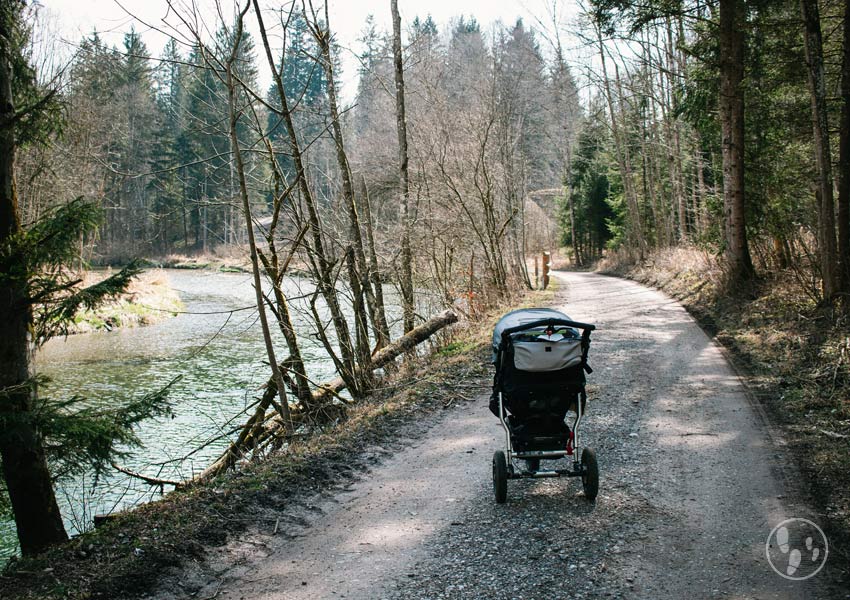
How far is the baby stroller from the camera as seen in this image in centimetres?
501

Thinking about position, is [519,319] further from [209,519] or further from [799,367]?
[799,367]

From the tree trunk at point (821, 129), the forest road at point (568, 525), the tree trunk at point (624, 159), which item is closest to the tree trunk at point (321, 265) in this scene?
the forest road at point (568, 525)

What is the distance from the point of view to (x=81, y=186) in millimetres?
19406

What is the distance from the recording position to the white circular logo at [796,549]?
13.1ft

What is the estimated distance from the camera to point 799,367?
29.1ft

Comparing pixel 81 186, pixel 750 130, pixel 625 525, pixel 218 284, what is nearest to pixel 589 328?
pixel 625 525

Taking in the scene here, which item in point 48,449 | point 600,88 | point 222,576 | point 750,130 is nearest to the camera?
point 222,576

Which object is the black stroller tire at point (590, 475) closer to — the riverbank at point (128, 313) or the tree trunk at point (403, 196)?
the tree trunk at point (403, 196)

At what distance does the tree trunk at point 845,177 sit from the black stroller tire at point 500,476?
8.49 meters

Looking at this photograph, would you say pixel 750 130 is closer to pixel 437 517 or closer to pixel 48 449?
pixel 437 517

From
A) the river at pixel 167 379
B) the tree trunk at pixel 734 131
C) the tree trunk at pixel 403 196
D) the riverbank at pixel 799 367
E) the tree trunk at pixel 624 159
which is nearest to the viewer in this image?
the riverbank at pixel 799 367

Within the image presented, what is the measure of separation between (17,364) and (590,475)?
5279mm

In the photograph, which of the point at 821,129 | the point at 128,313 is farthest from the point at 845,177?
the point at 128,313

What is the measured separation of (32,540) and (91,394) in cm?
839
